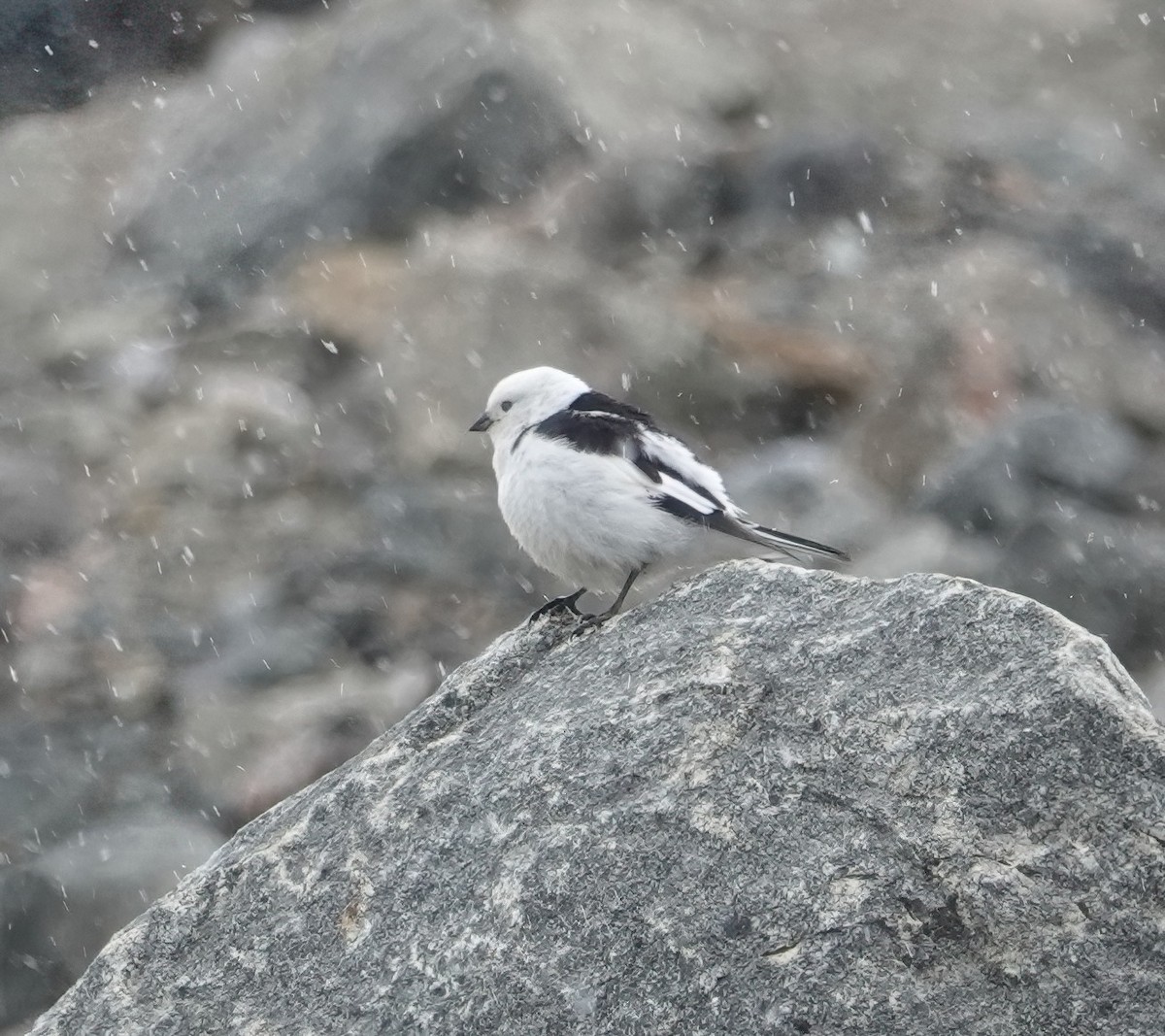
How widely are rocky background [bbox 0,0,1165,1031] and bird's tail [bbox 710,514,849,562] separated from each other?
783 centimetres

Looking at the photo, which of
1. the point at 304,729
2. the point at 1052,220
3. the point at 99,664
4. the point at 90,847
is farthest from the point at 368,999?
the point at 1052,220

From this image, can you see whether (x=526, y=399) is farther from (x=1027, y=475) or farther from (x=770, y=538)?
(x=1027, y=475)

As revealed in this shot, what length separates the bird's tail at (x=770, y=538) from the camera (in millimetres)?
4312

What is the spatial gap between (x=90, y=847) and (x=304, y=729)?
2048 mm

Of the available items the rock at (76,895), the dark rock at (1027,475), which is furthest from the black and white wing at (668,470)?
the dark rock at (1027,475)

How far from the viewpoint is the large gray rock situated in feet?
9.66

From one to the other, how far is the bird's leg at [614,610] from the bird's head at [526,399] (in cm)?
77

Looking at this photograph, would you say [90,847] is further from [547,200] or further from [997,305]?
[997,305]

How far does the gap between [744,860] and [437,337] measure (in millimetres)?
12287

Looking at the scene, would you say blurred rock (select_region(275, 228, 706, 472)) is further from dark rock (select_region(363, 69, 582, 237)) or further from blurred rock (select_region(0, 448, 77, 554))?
blurred rock (select_region(0, 448, 77, 554))

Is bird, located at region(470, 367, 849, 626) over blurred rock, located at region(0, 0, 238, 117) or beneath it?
over

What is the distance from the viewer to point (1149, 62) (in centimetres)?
2014

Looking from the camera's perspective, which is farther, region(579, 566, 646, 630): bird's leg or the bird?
the bird

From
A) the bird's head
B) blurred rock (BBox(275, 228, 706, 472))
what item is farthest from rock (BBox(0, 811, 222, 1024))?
the bird's head
